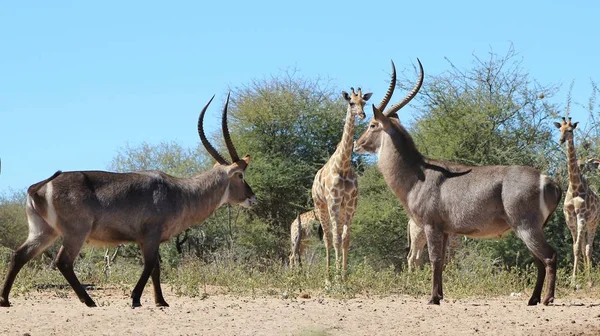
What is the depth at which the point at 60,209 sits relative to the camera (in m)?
12.1

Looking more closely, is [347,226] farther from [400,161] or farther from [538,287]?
[538,287]

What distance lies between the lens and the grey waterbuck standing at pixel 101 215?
478 inches

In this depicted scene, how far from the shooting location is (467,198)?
42.0 ft

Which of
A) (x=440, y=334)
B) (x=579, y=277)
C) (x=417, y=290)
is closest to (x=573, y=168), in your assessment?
(x=579, y=277)

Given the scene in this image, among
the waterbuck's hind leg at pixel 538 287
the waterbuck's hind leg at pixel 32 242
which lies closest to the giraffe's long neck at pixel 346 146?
the waterbuck's hind leg at pixel 538 287

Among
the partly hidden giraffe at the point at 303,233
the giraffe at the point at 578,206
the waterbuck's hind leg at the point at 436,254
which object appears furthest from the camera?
the partly hidden giraffe at the point at 303,233

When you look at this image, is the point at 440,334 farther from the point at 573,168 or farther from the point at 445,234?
the point at 573,168

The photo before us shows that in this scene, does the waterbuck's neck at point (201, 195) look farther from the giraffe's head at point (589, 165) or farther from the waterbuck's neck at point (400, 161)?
the giraffe's head at point (589, 165)

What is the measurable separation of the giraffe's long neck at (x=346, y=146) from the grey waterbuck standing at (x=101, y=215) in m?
4.19

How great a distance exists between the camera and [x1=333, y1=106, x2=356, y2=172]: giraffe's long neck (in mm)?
16719

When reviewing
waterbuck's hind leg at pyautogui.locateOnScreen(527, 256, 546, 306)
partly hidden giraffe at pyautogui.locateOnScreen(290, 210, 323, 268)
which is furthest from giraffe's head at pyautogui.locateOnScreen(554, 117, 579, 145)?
waterbuck's hind leg at pyautogui.locateOnScreen(527, 256, 546, 306)

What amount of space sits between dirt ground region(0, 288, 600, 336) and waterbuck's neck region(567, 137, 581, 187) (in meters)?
6.23

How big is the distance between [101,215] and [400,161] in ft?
12.4

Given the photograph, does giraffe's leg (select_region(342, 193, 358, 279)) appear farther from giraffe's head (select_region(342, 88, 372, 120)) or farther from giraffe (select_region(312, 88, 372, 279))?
giraffe's head (select_region(342, 88, 372, 120))
